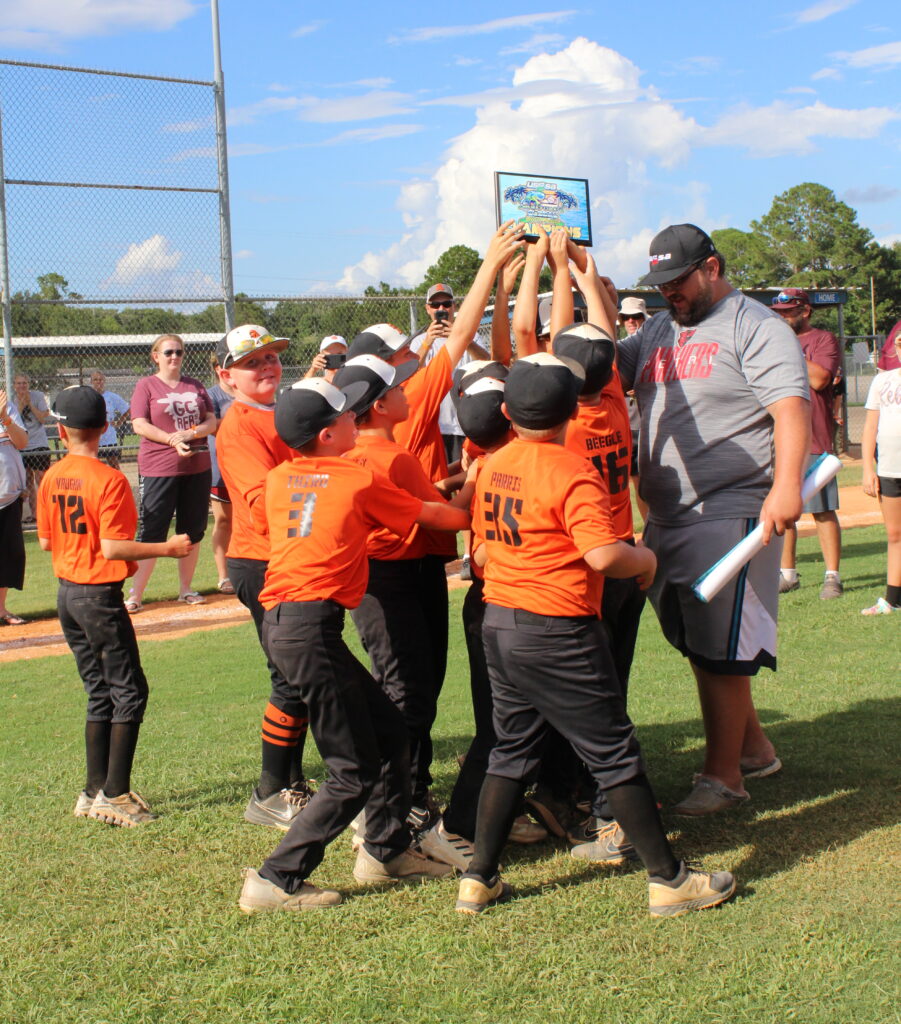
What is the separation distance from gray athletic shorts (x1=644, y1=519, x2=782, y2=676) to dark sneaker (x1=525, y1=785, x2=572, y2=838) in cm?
82

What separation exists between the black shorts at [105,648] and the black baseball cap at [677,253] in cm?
263

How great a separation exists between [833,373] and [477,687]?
19.2 feet

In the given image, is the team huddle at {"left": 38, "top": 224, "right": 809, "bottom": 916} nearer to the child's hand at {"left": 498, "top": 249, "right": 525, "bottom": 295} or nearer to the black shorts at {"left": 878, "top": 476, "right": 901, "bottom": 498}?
the child's hand at {"left": 498, "top": 249, "right": 525, "bottom": 295}

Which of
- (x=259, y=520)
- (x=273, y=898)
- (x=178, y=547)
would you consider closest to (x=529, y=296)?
(x=259, y=520)

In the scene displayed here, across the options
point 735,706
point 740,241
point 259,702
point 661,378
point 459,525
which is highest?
point 740,241

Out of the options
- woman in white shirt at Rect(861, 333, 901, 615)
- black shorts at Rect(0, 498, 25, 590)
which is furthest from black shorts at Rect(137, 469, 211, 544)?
woman in white shirt at Rect(861, 333, 901, 615)

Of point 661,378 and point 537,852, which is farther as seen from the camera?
point 661,378

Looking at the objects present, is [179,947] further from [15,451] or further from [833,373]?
[833,373]

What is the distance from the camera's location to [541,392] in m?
3.42

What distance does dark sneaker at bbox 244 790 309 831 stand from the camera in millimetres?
4414

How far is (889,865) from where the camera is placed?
369 centimetres

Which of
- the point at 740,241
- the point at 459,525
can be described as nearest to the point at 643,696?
the point at 459,525

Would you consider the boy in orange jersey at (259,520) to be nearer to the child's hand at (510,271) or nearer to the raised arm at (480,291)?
the raised arm at (480,291)

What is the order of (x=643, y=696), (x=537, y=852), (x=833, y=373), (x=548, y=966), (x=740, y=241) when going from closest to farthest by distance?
(x=548, y=966)
(x=537, y=852)
(x=643, y=696)
(x=833, y=373)
(x=740, y=241)
